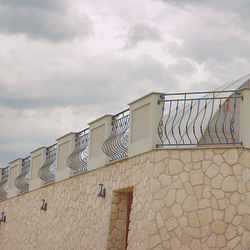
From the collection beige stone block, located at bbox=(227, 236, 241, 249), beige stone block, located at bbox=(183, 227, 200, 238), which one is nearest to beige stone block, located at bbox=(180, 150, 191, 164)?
beige stone block, located at bbox=(183, 227, 200, 238)

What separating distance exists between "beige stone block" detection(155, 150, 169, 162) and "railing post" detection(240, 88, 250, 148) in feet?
5.55

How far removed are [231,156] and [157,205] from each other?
193 cm

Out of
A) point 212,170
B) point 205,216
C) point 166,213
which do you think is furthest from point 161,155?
point 205,216

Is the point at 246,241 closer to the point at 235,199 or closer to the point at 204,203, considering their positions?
the point at 235,199

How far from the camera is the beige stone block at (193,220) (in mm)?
9523

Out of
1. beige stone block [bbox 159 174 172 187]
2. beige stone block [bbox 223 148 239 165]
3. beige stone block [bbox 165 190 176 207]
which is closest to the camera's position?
→ beige stone block [bbox 223 148 239 165]

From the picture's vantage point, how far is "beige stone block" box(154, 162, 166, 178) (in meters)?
10.0

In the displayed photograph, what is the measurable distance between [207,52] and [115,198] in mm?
7078

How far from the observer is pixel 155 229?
9695 millimetres

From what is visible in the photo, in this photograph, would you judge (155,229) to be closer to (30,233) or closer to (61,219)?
A: (61,219)

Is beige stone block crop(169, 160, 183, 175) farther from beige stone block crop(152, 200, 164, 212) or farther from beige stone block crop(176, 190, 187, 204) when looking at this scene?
beige stone block crop(152, 200, 164, 212)

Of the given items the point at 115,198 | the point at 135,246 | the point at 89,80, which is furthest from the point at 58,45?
the point at 135,246

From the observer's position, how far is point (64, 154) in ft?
51.1

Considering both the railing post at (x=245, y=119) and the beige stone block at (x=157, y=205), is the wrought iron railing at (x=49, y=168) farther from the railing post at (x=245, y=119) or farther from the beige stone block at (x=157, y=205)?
the railing post at (x=245, y=119)
